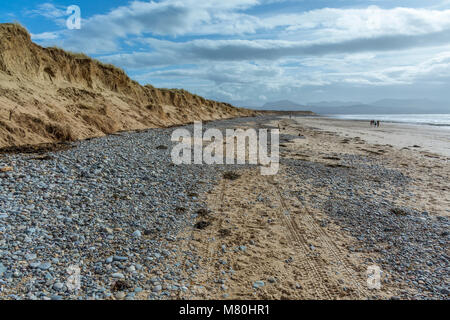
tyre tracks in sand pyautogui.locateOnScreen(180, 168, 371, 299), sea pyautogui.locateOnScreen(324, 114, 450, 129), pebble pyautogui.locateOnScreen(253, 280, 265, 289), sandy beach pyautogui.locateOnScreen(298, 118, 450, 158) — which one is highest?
sea pyautogui.locateOnScreen(324, 114, 450, 129)

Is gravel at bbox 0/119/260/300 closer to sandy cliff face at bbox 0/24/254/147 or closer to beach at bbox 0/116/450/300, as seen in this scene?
beach at bbox 0/116/450/300

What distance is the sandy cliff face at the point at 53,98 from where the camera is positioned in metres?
14.0

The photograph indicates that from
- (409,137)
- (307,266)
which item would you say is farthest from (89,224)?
(409,137)

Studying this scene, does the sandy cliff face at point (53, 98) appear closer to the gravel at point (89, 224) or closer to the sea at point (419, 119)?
the gravel at point (89, 224)

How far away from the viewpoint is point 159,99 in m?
46.9

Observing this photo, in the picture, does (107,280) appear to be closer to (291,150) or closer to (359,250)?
(359,250)

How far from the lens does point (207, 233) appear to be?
264 inches

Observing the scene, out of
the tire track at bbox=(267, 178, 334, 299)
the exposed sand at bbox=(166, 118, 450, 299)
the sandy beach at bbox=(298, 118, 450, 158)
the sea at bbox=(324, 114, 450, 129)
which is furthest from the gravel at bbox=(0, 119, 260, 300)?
the sea at bbox=(324, 114, 450, 129)

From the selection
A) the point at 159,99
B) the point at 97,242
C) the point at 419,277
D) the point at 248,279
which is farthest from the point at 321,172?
the point at 159,99

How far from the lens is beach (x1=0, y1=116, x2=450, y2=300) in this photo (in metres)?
4.75

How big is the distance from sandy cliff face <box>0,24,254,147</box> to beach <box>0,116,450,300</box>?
468cm

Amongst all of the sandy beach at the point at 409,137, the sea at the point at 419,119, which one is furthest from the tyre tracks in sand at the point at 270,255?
the sea at the point at 419,119

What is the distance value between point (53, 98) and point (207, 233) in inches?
746

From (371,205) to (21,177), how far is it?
11.6 metres
